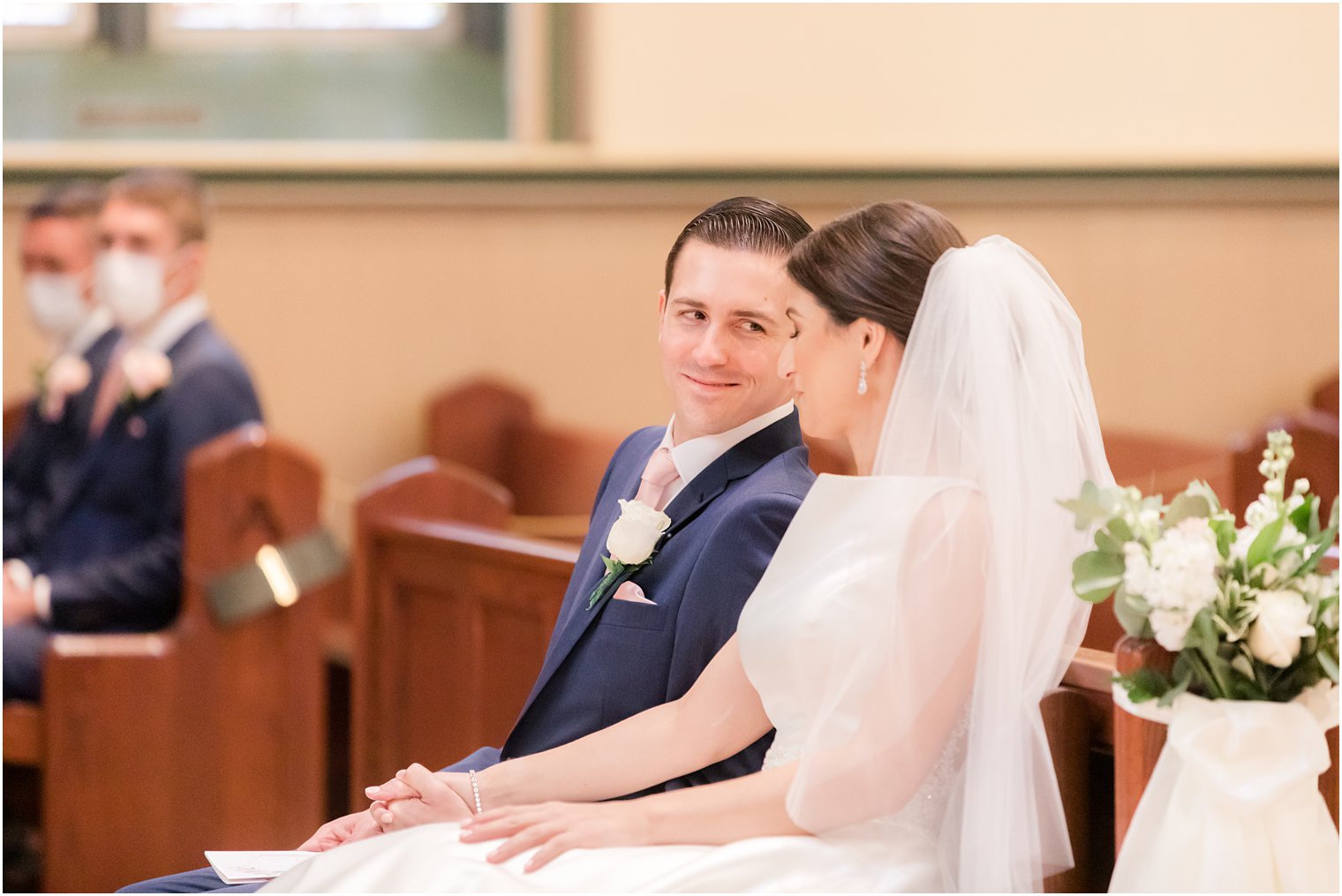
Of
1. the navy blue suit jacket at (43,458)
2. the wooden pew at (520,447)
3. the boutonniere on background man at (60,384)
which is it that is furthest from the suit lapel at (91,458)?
the wooden pew at (520,447)

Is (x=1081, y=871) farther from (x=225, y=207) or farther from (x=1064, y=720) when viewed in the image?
(x=225, y=207)

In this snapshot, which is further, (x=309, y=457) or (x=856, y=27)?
(x=856, y=27)

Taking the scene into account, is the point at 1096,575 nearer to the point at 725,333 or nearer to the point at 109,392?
the point at 725,333

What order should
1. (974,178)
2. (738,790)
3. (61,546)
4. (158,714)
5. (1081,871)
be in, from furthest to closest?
1. (974,178)
2. (61,546)
3. (158,714)
4. (1081,871)
5. (738,790)

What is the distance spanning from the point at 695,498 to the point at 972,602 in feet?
1.63

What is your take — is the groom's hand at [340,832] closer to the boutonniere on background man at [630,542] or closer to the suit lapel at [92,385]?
the boutonniere on background man at [630,542]

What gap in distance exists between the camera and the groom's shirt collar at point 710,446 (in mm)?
2223

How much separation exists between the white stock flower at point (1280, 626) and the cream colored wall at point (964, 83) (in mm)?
4619

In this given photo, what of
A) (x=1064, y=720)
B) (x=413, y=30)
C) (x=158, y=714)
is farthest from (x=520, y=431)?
(x=1064, y=720)

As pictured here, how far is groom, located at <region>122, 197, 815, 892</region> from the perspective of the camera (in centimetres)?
207

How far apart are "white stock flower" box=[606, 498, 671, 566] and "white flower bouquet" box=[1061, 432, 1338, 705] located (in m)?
0.62

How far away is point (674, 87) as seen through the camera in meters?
6.14

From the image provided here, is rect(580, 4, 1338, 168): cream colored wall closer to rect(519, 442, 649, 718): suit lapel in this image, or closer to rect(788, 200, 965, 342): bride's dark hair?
rect(519, 442, 649, 718): suit lapel

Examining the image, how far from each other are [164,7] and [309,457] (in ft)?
8.93
